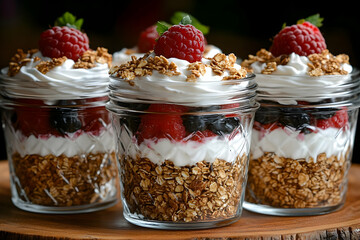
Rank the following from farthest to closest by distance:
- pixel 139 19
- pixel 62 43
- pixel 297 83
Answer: pixel 139 19, pixel 62 43, pixel 297 83

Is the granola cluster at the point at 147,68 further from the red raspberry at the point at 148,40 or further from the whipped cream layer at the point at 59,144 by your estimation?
the red raspberry at the point at 148,40

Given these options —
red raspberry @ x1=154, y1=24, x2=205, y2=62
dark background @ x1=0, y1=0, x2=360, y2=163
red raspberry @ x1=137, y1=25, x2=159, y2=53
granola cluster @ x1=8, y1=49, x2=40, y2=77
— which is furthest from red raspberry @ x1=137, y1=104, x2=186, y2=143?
dark background @ x1=0, y1=0, x2=360, y2=163

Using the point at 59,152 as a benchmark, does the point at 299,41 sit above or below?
above

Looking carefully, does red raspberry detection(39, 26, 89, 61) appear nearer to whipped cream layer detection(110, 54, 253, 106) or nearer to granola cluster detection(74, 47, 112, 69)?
granola cluster detection(74, 47, 112, 69)

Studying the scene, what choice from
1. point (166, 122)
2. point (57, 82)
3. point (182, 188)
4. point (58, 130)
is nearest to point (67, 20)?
point (57, 82)

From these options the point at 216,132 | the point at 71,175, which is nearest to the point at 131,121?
the point at 216,132

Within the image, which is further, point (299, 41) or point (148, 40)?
point (148, 40)

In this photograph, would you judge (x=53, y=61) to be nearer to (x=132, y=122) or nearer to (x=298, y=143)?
(x=132, y=122)
